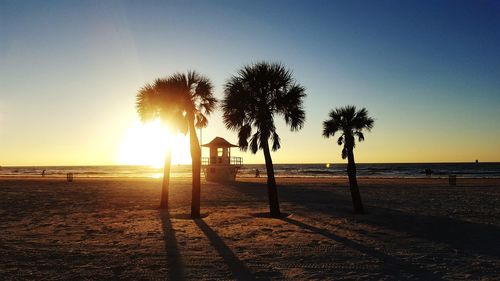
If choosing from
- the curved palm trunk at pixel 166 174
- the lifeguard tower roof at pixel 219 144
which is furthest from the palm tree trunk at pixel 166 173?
the lifeguard tower roof at pixel 219 144

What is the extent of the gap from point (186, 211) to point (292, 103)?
7164 millimetres

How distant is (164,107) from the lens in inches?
699

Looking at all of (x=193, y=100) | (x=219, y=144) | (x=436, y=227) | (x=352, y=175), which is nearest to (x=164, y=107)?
(x=193, y=100)

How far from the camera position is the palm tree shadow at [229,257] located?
297 inches

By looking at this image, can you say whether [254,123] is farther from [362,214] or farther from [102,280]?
[102,280]

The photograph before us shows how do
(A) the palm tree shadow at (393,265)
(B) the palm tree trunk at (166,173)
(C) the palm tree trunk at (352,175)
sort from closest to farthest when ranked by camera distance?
(A) the palm tree shadow at (393,265), (C) the palm tree trunk at (352,175), (B) the palm tree trunk at (166,173)

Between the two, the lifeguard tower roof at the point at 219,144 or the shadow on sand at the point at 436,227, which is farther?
the lifeguard tower roof at the point at 219,144

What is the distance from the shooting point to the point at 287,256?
Result: 359 inches

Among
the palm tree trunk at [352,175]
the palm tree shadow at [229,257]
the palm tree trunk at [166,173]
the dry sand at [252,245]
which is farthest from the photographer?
the palm tree trunk at [166,173]

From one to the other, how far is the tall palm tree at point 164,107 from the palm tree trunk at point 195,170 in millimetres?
849

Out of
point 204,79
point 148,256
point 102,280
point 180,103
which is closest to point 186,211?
point 180,103

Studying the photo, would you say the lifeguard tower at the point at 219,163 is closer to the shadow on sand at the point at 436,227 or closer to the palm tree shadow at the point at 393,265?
the shadow on sand at the point at 436,227

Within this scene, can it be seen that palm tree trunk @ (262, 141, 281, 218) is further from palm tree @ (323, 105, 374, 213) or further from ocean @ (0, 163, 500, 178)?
ocean @ (0, 163, 500, 178)

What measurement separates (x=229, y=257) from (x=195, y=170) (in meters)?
7.93
